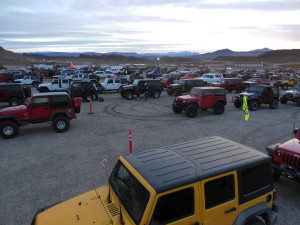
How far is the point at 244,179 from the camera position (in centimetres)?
345

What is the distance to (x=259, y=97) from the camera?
1620cm

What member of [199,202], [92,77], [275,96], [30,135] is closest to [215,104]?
[275,96]

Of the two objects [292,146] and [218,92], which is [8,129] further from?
[218,92]

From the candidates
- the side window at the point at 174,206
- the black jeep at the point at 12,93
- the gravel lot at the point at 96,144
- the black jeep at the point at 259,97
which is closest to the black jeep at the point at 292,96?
the gravel lot at the point at 96,144

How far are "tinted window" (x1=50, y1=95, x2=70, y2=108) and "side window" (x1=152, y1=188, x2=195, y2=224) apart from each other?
30.8ft

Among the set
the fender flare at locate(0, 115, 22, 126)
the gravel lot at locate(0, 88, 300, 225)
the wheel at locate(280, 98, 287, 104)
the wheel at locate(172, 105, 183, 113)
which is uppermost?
the fender flare at locate(0, 115, 22, 126)

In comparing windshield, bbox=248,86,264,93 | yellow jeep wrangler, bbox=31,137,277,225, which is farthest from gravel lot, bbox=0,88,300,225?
yellow jeep wrangler, bbox=31,137,277,225

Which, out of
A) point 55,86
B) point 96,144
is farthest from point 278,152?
point 55,86

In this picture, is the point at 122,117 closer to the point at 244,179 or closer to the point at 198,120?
the point at 198,120

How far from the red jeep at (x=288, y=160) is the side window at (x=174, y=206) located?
12.5ft

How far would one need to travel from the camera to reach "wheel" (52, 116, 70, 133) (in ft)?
35.5

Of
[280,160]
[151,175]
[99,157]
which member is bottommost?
[99,157]

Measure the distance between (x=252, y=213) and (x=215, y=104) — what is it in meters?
11.7

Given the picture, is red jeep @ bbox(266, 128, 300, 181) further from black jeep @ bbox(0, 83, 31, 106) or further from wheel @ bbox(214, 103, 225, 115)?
black jeep @ bbox(0, 83, 31, 106)
